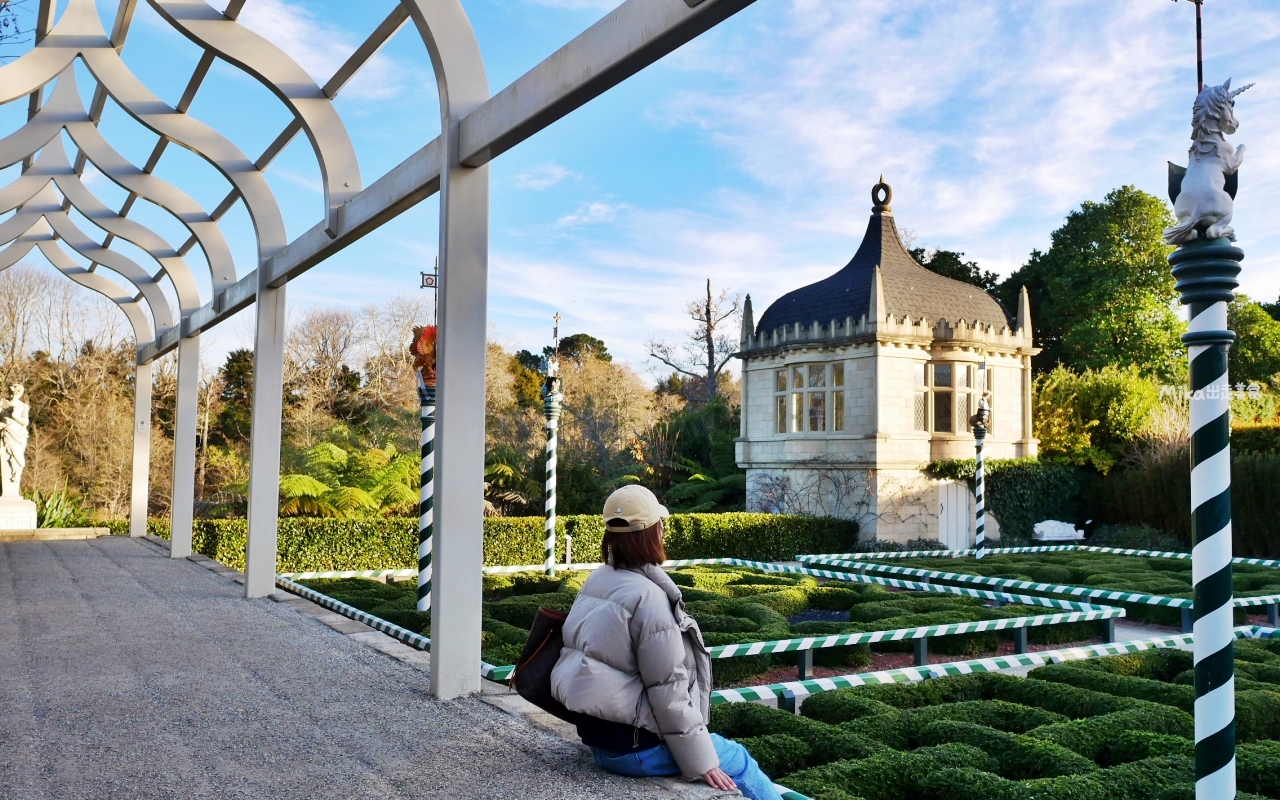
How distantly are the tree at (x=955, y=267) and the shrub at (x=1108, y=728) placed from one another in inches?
1278

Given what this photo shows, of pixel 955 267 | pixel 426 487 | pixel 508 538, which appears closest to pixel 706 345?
pixel 955 267

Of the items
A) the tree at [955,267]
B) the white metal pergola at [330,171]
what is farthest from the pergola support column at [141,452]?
the tree at [955,267]

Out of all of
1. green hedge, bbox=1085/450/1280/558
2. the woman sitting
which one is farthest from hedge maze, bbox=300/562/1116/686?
green hedge, bbox=1085/450/1280/558

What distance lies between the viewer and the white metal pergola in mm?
4461

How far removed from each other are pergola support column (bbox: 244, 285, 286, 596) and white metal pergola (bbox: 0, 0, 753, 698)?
1 cm

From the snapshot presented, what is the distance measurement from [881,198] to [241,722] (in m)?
21.9

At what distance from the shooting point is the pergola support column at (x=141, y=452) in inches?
606

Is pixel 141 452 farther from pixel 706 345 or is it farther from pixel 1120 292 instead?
pixel 1120 292

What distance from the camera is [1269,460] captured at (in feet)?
62.7

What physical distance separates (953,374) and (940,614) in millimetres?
13440

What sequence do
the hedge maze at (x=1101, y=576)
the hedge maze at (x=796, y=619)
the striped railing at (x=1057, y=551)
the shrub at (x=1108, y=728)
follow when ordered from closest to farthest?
the shrub at (x=1108, y=728)
the hedge maze at (x=796, y=619)
the hedge maze at (x=1101, y=576)
the striped railing at (x=1057, y=551)

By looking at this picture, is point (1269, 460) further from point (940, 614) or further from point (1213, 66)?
point (1213, 66)

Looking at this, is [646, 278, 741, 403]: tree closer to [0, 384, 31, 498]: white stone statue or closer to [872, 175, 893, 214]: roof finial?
[872, 175, 893, 214]: roof finial

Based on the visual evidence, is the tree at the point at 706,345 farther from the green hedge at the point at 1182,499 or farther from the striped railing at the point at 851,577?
the striped railing at the point at 851,577
